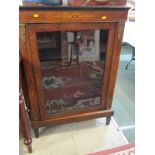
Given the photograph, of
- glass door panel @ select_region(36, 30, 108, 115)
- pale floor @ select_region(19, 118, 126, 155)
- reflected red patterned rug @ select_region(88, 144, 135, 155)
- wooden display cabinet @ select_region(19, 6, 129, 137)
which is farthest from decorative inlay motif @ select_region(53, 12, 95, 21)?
pale floor @ select_region(19, 118, 126, 155)

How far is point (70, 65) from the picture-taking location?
5.12 ft

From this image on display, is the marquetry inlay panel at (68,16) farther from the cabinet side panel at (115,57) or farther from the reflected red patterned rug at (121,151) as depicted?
the reflected red patterned rug at (121,151)

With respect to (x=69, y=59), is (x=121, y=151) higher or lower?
lower

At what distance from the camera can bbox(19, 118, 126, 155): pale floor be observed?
158 cm

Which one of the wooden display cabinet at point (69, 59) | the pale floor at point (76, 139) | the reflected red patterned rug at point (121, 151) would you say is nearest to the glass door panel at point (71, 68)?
the wooden display cabinet at point (69, 59)

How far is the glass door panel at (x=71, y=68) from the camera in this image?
1.40 meters

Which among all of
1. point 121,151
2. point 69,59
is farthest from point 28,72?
point 121,151

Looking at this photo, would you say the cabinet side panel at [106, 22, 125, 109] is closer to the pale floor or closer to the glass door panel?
the glass door panel

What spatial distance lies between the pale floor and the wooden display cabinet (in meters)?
0.10

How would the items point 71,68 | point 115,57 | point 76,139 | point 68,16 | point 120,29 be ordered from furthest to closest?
point 76,139
point 71,68
point 115,57
point 120,29
point 68,16

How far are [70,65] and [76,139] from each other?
0.62m

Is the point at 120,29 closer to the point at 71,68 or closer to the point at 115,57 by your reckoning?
the point at 115,57
